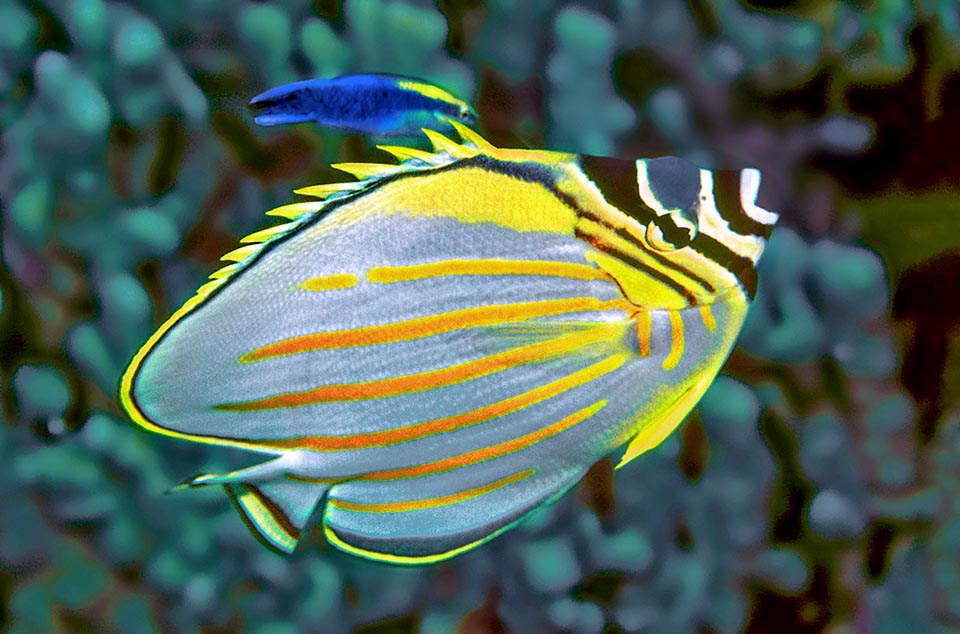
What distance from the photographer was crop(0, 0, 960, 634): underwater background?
0.66 metres

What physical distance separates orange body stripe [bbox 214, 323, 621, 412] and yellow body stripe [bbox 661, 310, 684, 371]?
0.25 ft

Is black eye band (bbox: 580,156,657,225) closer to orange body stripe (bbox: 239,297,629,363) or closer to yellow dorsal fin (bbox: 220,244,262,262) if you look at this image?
orange body stripe (bbox: 239,297,629,363)

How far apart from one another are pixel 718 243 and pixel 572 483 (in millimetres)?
229

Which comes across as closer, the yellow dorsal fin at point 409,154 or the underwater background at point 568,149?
the yellow dorsal fin at point 409,154

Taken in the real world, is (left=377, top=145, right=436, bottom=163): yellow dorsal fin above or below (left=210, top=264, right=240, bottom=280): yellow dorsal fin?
above

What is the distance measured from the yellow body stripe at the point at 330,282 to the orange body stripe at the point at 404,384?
0.08m

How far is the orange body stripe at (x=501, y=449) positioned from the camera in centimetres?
61

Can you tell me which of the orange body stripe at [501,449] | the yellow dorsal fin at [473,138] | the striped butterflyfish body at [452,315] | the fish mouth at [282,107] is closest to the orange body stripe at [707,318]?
the striped butterflyfish body at [452,315]

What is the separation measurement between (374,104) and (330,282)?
0.14 m

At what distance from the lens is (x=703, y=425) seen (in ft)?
2.38

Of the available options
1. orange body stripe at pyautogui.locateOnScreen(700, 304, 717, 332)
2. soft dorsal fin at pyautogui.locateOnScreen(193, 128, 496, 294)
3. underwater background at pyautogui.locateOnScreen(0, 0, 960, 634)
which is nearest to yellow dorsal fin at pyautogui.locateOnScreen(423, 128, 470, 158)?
soft dorsal fin at pyautogui.locateOnScreen(193, 128, 496, 294)

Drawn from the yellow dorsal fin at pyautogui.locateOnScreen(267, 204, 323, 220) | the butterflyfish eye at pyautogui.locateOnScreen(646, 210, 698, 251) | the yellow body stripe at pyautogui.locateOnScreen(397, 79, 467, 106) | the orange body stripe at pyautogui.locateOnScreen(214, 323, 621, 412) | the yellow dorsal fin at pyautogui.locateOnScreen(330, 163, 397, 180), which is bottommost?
the orange body stripe at pyautogui.locateOnScreen(214, 323, 621, 412)

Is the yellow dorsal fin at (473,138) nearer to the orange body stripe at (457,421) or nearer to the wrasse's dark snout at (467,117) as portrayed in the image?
the wrasse's dark snout at (467,117)

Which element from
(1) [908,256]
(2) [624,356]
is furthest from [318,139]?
(1) [908,256]
